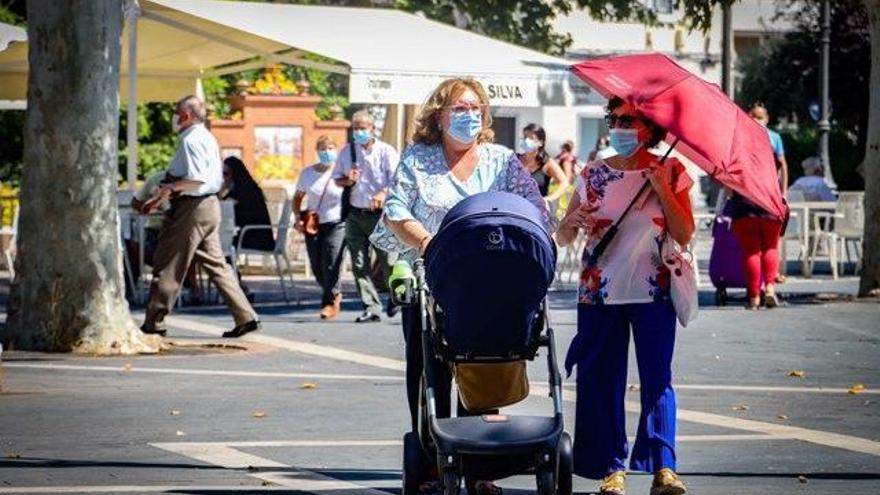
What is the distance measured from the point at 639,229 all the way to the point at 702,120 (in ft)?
1.78

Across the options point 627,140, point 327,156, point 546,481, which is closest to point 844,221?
point 327,156

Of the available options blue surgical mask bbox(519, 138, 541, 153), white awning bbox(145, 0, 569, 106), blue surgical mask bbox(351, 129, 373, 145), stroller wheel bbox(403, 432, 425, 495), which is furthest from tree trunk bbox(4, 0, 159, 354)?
stroller wheel bbox(403, 432, 425, 495)

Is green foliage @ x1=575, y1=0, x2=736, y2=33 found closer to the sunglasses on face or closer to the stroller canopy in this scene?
the sunglasses on face

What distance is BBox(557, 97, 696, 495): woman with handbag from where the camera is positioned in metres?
10.0

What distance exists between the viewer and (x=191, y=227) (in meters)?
18.8

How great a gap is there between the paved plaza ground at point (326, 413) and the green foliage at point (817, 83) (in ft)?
106

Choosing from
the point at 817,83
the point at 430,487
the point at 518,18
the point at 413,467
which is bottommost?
the point at 430,487

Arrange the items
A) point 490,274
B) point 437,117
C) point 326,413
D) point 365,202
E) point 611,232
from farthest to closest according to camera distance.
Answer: point 365,202
point 326,413
point 611,232
point 437,117
point 490,274

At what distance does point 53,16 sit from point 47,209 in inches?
54.7

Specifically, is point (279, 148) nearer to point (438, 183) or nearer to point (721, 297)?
point (721, 297)

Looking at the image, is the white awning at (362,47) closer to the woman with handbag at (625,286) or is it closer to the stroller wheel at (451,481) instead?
the woman with handbag at (625,286)

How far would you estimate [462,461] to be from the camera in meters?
8.77

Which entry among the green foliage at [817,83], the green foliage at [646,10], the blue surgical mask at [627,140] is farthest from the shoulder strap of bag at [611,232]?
the green foliage at [817,83]

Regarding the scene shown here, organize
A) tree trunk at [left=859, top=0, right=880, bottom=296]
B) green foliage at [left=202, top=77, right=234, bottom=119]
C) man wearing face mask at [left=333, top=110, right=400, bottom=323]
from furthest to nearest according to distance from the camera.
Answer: green foliage at [left=202, top=77, right=234, bottom=119], tree trunk at [left=859, top=0, right=880, bottom=296], man wearing face mask at [left=333, top=110, right=400, bottom=323]
